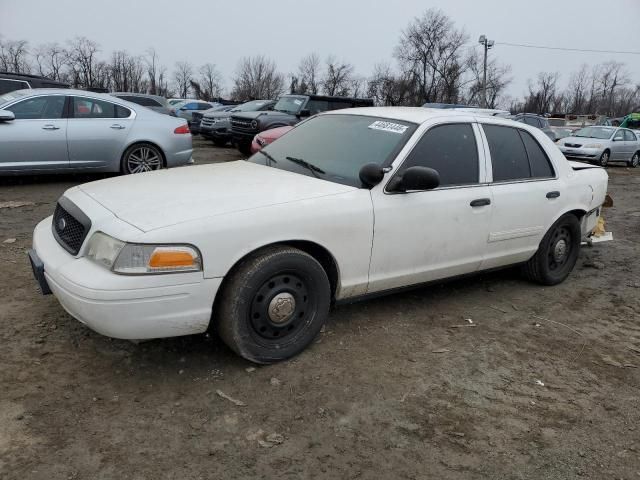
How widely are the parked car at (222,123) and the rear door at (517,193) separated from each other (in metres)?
11.7

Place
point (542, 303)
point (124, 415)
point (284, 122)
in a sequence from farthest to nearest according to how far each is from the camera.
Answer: point (284, 122), point (542, 303), point (124, 415)

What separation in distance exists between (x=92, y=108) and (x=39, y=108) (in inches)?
28.5

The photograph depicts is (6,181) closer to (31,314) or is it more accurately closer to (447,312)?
(31,314)

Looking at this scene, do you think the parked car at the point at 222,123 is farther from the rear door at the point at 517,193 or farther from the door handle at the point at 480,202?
the door handle at the point at 480,202

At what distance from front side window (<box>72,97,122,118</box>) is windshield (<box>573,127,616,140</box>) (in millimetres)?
17076

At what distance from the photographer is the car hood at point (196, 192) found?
2971mm

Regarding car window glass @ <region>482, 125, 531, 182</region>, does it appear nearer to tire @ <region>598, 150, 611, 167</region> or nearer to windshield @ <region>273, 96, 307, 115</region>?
windshield @ <region>273, 96, 307, 115</region>

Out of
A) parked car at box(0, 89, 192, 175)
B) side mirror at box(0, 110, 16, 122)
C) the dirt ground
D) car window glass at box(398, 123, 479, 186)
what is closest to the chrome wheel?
parked car at box(0, 89, 192, 175)

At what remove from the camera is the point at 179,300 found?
285 centimetres

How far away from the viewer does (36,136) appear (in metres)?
7.64

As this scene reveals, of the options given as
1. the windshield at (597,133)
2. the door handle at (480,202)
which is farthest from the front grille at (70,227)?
the windshield at (597,133)

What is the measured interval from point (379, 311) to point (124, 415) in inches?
82.2

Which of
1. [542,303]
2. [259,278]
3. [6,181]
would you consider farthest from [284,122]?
[259,278]

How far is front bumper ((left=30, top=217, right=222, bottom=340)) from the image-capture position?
272 centimetres
